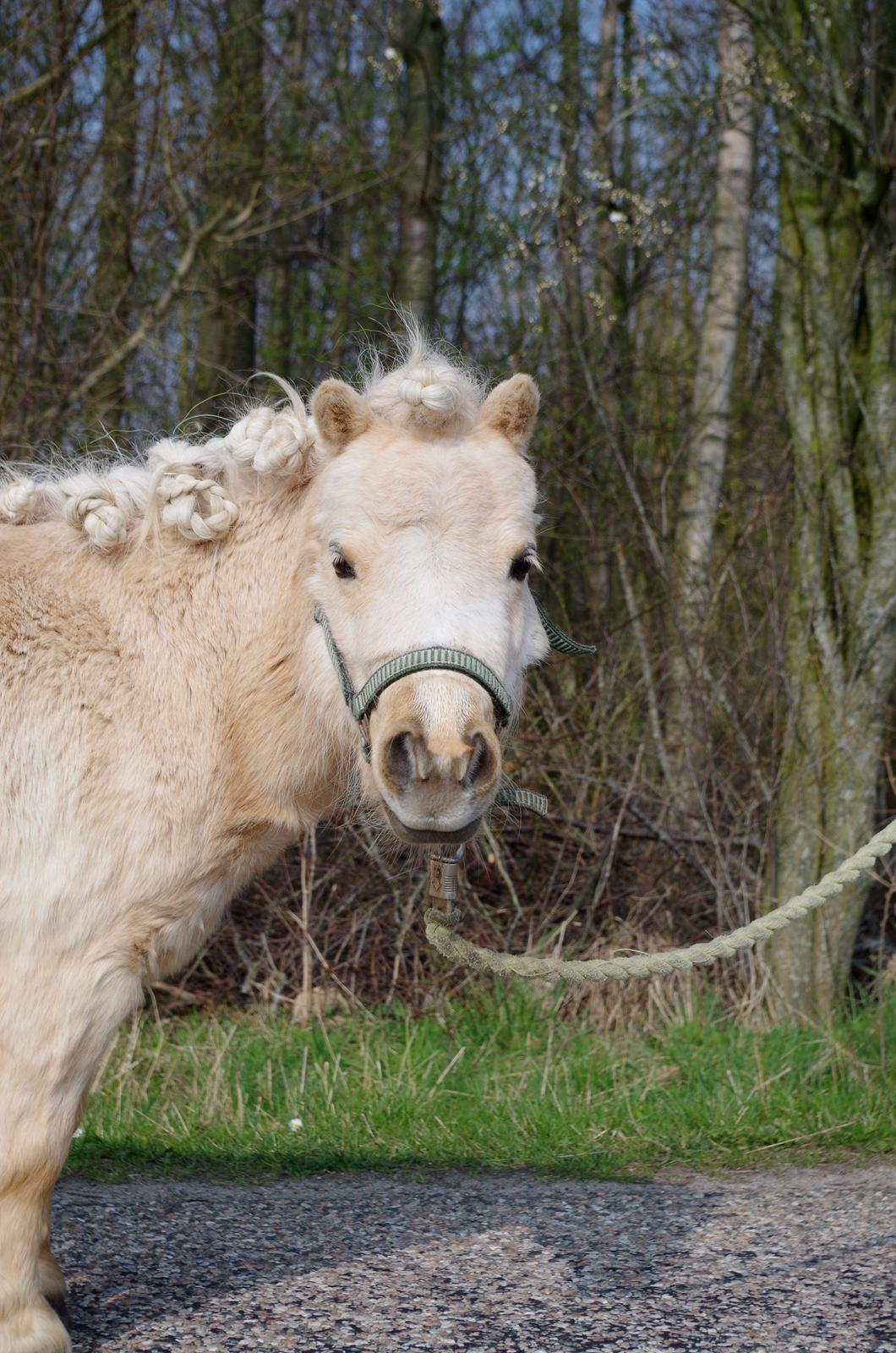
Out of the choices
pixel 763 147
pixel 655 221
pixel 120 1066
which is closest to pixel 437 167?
pixel 655 221

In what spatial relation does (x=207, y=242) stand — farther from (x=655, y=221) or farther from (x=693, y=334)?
(x=693, y=334)

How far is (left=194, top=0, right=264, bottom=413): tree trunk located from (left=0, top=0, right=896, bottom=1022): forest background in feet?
0.13

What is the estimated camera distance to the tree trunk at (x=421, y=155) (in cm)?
881

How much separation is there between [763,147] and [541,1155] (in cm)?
864

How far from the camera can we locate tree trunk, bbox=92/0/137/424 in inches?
303

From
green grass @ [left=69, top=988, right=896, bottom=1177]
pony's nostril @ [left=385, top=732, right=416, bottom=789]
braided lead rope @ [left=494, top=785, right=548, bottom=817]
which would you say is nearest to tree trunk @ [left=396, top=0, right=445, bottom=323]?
green grass @ [left=69, top=988, right=896, bottom=1177]

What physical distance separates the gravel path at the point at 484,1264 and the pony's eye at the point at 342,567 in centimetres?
180

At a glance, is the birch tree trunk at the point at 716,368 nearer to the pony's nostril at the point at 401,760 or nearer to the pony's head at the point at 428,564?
the pony's head at the point at 428,564

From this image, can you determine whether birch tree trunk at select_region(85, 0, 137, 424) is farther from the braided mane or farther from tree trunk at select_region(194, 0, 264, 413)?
the braided mane

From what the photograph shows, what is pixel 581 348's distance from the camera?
8.58 metres

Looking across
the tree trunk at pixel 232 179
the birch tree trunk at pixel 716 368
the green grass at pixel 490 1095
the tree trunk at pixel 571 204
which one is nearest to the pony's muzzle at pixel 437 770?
the green grass at pixel 490 1095

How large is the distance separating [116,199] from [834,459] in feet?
16.6

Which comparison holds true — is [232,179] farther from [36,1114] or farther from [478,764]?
[36,1114]

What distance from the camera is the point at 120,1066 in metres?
5.42
